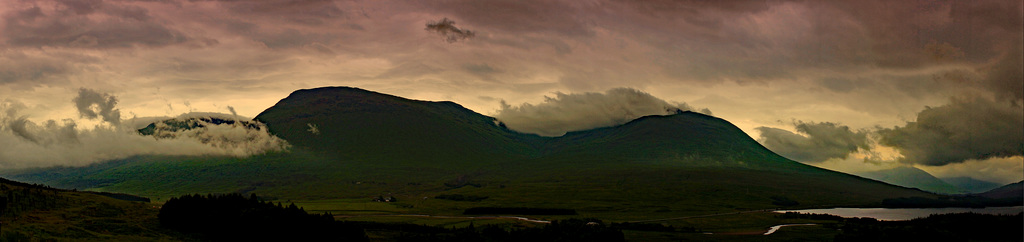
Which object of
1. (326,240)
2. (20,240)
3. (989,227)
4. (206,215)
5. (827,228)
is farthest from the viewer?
(827,228)

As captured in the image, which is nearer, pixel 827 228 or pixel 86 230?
pixel 86 230

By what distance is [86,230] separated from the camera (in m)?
83.1

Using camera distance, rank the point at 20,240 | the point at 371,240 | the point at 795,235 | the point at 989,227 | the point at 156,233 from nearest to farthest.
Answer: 1. the point at 20,240
2. the point at 156,233
3. the point at 371,240
4. the point at 989,227
5. the point at 795,235

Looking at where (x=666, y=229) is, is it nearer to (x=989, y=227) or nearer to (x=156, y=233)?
(x=989, y=227)

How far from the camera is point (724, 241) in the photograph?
5566 inches

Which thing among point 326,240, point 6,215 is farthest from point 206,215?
point 6,215

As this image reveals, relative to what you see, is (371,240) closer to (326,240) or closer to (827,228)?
(326,240)

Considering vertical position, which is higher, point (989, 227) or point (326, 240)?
point (989, 227)

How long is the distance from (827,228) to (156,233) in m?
150

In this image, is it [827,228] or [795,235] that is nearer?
[795,235]

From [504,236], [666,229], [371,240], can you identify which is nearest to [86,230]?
[371,240]

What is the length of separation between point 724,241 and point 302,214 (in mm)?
86674

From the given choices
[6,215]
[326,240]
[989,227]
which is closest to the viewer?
[6,215]

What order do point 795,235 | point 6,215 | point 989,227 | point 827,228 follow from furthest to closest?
1. point 827,228
2. point 795,235
3. point 989,227
4. point 6,215
